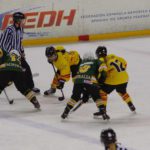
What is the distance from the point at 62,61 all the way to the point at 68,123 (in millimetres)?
1040

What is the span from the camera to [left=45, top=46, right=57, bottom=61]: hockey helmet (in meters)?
6.70

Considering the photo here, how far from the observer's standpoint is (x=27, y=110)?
22.1 feet

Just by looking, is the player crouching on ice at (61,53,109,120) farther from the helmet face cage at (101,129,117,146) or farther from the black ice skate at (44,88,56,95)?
the helmet face cage at (101,129,117,146)

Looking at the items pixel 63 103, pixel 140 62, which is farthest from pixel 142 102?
pixel 140 62

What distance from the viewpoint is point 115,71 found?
6.05m

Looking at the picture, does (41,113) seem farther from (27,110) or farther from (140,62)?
(140,62)

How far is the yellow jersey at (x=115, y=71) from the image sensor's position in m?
6.04

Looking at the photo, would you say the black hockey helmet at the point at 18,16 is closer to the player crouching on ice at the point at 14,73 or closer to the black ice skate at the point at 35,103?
the player crouching on ice at the point at 14,73

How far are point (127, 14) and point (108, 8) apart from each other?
422 millimetres

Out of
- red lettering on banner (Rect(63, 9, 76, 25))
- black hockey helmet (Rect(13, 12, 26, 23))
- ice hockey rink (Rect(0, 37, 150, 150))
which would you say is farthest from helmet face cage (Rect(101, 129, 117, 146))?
red lettering on banner (Rect(63, 9, 76, 25))

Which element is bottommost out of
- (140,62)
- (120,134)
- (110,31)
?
(120,134)

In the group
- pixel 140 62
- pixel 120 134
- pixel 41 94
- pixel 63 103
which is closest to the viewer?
pixel 120 134

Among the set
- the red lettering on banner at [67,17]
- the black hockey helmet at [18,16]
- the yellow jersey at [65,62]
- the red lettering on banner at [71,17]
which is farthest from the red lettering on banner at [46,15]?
the yellow jersey at [65,62]

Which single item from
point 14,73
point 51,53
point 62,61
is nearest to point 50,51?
point 51,53
